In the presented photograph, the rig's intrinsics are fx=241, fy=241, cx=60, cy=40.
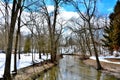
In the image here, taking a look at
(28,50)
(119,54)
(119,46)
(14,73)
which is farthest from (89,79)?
(28,50)

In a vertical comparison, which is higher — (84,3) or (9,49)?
(84,3)

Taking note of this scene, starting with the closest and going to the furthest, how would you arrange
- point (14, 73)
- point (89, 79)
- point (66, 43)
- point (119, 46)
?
1. point (14, 73)
2. point (89, 79)
3. point (119, 46)
4. point (66, 43)

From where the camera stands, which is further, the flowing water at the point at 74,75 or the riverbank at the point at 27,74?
the flowing water at the point at 74,75

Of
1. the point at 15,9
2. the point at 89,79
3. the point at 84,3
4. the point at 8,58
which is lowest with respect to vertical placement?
the point at 89,79

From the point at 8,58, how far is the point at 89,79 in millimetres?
8037

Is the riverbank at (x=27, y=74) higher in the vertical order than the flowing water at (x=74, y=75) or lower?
higher

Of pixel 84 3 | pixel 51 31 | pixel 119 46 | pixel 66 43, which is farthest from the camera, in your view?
pixel 66 43

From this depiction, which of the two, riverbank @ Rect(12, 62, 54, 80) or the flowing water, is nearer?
riverbank @ Rect(12, 62, 54, 80)

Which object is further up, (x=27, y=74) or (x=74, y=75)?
(x=27, y=74)

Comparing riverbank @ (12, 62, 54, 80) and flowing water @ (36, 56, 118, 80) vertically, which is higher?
riverbank @ (12, 62, 54, 80)

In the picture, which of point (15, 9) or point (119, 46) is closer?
point (15, 9)

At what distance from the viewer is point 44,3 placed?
38.8m

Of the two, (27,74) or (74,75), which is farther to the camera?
(74,75)

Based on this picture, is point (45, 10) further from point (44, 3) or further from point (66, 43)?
point (66, 43)
